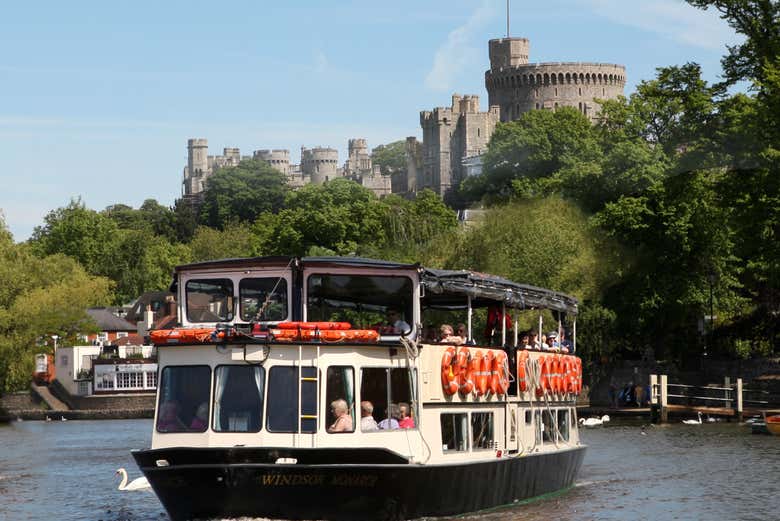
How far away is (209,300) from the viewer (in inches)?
1144

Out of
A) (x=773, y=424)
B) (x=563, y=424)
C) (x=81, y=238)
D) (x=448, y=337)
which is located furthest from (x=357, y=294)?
(x=81, y=238)

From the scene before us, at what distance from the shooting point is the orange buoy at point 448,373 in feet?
92.9

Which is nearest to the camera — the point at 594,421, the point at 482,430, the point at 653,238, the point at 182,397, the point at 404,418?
the point at 182,397

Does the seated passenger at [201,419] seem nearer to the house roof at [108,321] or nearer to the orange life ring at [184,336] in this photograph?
the orange life ring at [184,336]

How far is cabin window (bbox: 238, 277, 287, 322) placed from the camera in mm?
28219

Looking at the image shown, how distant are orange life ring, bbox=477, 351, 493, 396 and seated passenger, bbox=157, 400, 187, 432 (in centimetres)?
593

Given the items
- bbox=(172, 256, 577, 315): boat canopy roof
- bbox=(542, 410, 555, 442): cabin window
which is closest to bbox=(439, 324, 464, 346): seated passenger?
bbox=(172, 256, 577, 315): boat canopy roof

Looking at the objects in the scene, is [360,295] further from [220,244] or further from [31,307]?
[220,244]

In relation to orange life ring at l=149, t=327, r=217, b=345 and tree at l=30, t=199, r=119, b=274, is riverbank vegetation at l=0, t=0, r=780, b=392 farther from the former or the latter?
tree at l=30, t=199, r=119, b=274

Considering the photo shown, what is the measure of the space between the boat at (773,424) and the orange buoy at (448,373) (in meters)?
28.3

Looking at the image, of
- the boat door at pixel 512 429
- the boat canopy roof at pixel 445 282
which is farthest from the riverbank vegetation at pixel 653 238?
the boat door at pixel 512 429

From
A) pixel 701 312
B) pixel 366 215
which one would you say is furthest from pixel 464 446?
pixel 366 215

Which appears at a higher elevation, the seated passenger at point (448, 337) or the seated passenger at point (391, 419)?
the seated passenger at point (448, 337)

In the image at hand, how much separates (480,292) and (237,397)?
229 inches
